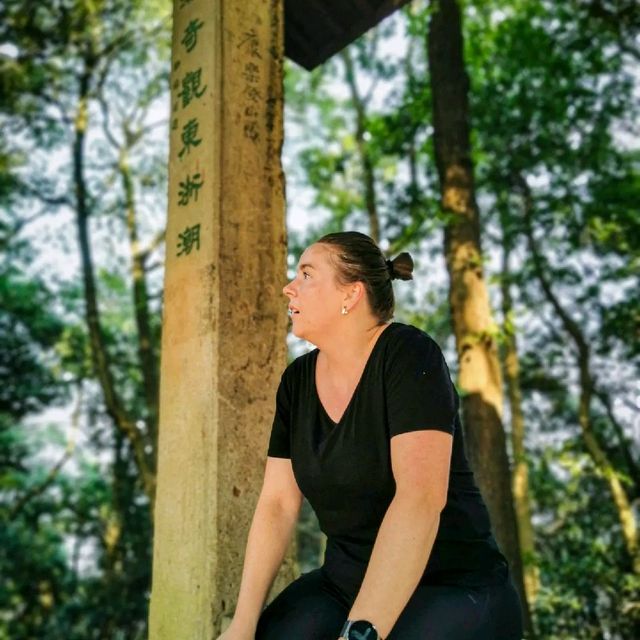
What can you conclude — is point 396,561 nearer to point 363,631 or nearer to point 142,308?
point 363,631

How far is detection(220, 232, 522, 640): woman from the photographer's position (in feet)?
4.89

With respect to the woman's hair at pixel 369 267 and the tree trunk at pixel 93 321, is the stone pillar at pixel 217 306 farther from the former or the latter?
the tree trunk at pixel 93 321

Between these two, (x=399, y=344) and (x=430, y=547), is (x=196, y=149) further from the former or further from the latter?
(x=430, y=547)

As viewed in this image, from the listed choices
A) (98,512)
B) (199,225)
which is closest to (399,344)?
(199,225)

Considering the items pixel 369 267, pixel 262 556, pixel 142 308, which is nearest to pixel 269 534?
pixel 262 556

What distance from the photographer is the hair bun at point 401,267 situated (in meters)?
1.92

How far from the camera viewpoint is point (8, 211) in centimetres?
1369

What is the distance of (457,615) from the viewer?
4.89ft

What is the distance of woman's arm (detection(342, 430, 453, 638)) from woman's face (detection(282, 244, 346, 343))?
0.45 meters

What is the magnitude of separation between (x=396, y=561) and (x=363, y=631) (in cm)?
16

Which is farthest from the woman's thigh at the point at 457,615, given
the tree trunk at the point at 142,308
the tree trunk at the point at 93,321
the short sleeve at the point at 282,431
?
the tree trunk at the point at 142,308

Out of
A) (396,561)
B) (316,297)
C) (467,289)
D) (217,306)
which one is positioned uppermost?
(467,289)

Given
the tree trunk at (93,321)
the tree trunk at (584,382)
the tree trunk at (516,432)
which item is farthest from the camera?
the tree trunk at (516,432)

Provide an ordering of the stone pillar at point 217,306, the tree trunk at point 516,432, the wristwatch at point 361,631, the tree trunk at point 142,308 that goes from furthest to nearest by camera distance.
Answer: the tree trunk at point 516,432 < the tree trunk at point 142,308 < the stone pillar at point 217,306 < the wristwatch at point 361,631
